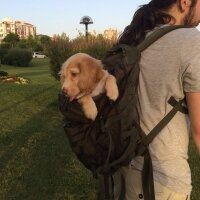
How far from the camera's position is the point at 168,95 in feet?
6.90

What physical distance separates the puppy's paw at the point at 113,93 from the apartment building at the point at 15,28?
6479 inches

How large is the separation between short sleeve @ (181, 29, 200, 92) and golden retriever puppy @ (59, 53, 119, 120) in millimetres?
345

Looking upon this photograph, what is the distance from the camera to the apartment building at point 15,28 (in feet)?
551

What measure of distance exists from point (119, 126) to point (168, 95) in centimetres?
27

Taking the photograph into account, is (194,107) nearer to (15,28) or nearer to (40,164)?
(40,164)

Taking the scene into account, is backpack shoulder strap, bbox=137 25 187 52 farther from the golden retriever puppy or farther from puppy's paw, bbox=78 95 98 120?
puppy's paw, bbox=78 95 98 120

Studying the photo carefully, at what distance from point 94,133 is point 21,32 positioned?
181899 millimetres

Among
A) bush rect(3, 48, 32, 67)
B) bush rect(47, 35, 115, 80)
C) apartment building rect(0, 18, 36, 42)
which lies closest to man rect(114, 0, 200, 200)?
bush rect(47, 35, 115, 80)

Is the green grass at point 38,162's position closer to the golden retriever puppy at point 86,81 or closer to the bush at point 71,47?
the bush at point 71,47

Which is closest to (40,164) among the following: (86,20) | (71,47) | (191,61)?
(191,61)

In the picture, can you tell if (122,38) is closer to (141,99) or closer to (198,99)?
(141,99)

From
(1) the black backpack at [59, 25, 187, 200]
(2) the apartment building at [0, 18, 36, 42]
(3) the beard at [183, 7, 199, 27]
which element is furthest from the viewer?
(2) the apartment building at [0, 18, 36, 42]

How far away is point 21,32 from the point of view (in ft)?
589

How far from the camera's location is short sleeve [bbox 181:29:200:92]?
6.59 ft
